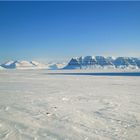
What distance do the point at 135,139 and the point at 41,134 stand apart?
8.25 ft

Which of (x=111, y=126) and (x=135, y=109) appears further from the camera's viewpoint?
(x=135, y=109)

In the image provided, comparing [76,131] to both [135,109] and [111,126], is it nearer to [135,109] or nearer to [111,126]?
[111,126]

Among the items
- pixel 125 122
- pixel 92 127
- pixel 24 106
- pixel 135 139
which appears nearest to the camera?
pixel 135 139

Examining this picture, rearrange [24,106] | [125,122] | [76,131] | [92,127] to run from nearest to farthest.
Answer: [76,131], [92,127], [125,122], [24,106]

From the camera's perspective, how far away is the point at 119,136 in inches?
208

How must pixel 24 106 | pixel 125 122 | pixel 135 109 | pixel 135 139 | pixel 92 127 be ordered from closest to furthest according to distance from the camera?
pixel 135 139
pixel 92 127
pixel 125 122
pixel 135 109
pixel 24 106

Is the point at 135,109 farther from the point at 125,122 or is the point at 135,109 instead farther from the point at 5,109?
the point at 5,109

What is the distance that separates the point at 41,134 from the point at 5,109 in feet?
11.4

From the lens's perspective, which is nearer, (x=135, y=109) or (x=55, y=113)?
(x=55, y=113)

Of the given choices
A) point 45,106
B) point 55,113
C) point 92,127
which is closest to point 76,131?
point 92,127

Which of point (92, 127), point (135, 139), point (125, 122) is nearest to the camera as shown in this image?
point (135, 139)

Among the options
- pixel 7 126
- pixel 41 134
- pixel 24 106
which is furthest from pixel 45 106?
pixel 41 134

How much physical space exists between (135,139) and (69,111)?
335cm

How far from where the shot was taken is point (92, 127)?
19.9 ft
